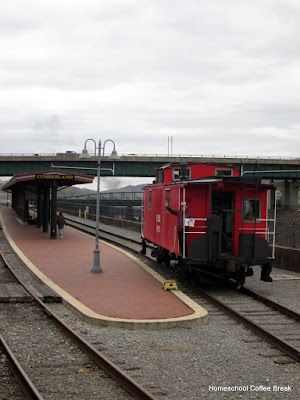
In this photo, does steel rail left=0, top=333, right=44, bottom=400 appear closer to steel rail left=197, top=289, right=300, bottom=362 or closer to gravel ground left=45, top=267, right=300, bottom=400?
gravel ground left=45, top=267, right=300, bottom=400

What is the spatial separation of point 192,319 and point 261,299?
3075 mm

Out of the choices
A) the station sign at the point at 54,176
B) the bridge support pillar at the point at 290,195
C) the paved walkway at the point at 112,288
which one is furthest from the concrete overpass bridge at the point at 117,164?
the paved walkway at the point at 112,288

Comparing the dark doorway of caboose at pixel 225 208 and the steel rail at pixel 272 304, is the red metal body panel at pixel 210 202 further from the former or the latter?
the steel rail at pixel 272 304

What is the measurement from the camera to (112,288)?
1310 centimetres

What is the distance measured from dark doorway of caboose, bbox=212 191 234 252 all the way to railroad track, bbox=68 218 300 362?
158cm

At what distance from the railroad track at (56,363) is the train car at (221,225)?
4517mm

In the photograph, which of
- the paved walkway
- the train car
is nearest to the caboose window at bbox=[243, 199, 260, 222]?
the train car

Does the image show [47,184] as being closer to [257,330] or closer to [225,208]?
[225,208]

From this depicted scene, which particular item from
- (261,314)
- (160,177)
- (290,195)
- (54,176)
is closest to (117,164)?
(290,195)

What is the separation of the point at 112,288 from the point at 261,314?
423 cm

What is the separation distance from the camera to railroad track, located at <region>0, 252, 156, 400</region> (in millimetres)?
6469

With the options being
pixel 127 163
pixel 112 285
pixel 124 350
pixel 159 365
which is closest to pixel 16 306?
A: pixel 112 285

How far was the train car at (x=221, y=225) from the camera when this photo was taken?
42.0ft

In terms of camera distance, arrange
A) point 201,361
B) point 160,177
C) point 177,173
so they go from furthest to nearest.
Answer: point 160,177 < point 177,173 < point 201,361
